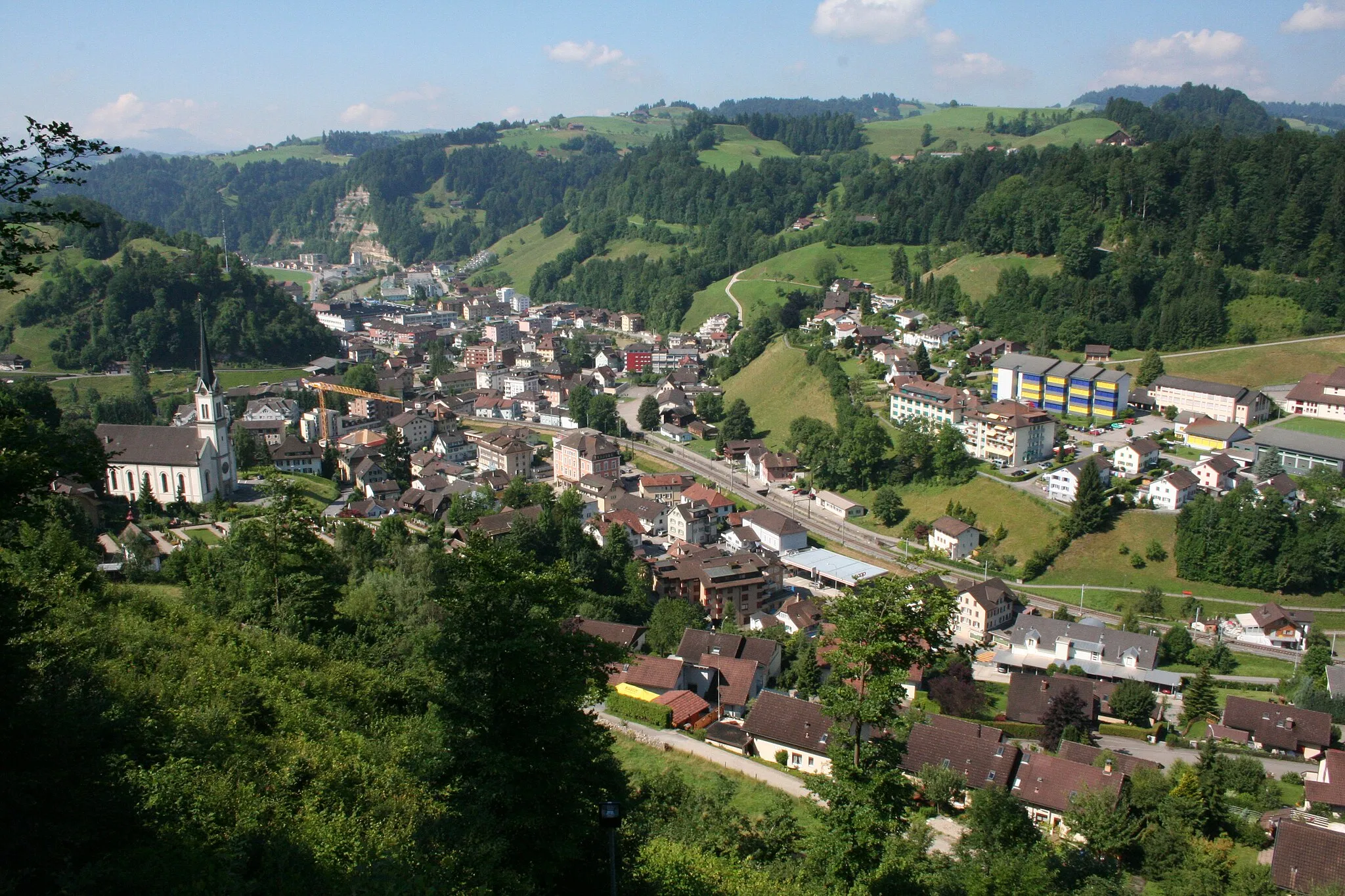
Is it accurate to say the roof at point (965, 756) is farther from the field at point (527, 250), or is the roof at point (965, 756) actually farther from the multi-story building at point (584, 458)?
the field at point (527, 250)

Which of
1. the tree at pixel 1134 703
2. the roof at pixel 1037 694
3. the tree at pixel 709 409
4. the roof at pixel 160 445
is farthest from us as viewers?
the tree at pixel 709 409

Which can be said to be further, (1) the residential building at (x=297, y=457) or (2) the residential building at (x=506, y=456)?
(2) the residential building at (x=506, y=456)

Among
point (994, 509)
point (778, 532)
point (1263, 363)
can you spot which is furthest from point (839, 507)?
point (1263, 363)

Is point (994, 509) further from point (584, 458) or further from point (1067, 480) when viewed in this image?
point (584, 458)

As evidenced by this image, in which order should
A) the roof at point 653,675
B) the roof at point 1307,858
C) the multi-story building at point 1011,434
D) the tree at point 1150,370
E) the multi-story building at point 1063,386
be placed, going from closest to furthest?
the roof at point 1307,858 < the roof at point 653,675 < the multi-story building at point 1011,434 < the multi-story building at point 1063,386 < the tree at point 1150,370

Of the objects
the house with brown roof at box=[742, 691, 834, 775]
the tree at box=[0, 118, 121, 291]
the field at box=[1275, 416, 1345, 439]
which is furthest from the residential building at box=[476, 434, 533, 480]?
the tree at box=[0, 118, 121, 291]

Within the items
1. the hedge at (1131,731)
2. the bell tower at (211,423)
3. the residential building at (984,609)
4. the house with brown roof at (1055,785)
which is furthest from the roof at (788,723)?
the bell tower at (211,423)

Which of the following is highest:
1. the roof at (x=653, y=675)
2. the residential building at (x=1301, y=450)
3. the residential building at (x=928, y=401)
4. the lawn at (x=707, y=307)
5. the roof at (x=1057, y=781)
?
the lawn at (x=707, y=307)
